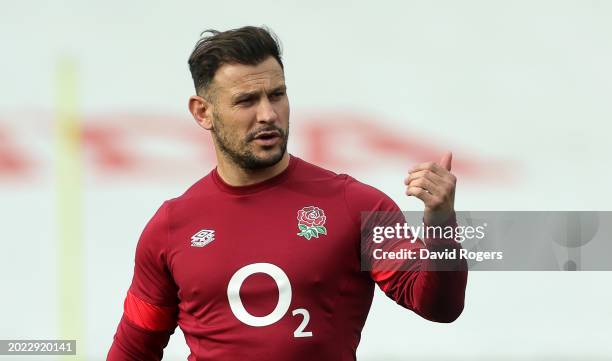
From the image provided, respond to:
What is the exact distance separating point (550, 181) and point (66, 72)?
72.8 inches

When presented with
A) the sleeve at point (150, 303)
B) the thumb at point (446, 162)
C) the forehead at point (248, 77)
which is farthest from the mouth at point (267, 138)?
the thumb at point (446, 162)

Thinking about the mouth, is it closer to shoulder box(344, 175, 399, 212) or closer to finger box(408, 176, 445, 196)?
shoulder box(344, 175, 399, 212)

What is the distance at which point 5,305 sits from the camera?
13.9ft

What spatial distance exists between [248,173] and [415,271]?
1.50ft

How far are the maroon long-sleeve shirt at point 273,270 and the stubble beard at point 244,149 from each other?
78mm

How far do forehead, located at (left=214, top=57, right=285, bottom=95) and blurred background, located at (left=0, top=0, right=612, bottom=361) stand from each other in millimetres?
1637

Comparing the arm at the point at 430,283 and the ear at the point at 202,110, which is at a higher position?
the ear at the point at 202,110

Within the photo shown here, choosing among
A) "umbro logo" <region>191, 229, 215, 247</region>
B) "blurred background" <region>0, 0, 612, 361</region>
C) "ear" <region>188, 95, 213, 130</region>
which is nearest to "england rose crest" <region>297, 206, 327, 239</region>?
"umbro logo" <region>191, 229, 215, 247</region>

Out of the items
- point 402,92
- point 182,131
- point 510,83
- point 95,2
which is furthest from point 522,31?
point 95,2

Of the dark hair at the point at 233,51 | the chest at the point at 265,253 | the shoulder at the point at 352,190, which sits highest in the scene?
the dark hair at the point at 233,51

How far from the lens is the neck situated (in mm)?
2531

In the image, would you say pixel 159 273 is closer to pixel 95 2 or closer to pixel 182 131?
pixel 182 131

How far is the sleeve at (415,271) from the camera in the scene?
7.17 ft

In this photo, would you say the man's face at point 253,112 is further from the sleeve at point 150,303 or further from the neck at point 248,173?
the sleeve at point 150,303
